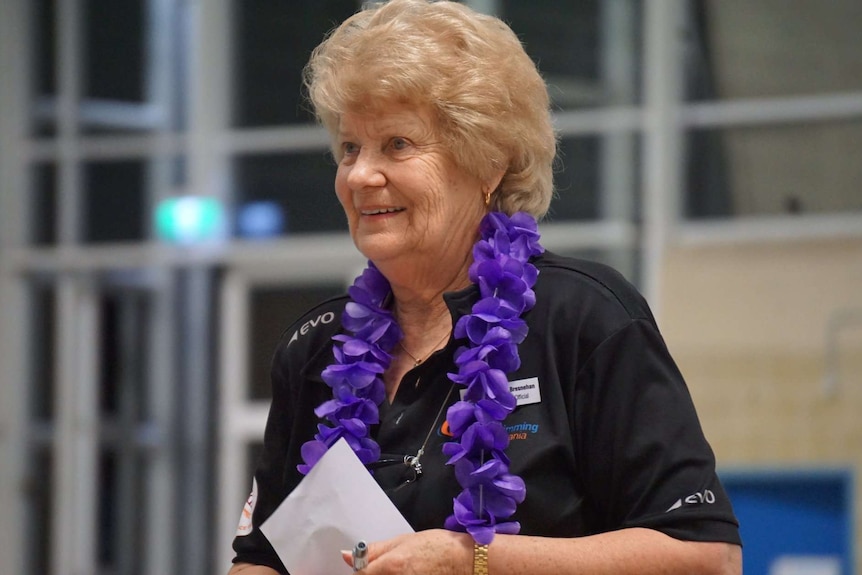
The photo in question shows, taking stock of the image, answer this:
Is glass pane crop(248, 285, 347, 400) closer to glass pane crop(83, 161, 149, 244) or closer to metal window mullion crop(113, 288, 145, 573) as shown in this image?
metal window mullion crop(113, 288, 145, 573)

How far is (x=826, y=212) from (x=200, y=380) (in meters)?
3.37

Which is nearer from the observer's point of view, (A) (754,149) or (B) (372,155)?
(B) (372,155)

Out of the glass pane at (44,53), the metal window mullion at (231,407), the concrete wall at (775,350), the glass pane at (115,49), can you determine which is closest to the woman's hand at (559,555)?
the concrete wall at (775,350)

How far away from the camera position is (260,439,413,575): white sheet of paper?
1683 millimetres

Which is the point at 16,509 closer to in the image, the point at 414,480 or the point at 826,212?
the point at 826,212

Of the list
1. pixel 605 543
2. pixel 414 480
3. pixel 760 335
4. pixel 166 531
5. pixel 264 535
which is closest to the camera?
pixel 605 543

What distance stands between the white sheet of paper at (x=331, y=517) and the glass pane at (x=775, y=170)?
14.9ft

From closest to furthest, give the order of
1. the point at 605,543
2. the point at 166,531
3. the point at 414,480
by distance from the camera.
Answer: the point at 605,543 < the point at 414,480 < the point at 166,531

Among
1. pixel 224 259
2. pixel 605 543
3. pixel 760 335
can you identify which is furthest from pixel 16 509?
pixel 605 543

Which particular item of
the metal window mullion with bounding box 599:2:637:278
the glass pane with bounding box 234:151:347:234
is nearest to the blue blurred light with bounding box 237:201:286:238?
the glass pane with bounding box 234:151:347:234

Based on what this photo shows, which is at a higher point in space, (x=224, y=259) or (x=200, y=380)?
(x=224, y=259)

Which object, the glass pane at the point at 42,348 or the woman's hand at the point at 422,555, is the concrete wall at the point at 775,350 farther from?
the woman's hand at the point at 422,555

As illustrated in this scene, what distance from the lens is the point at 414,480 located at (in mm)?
1729

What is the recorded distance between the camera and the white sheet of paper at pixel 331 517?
168cm
